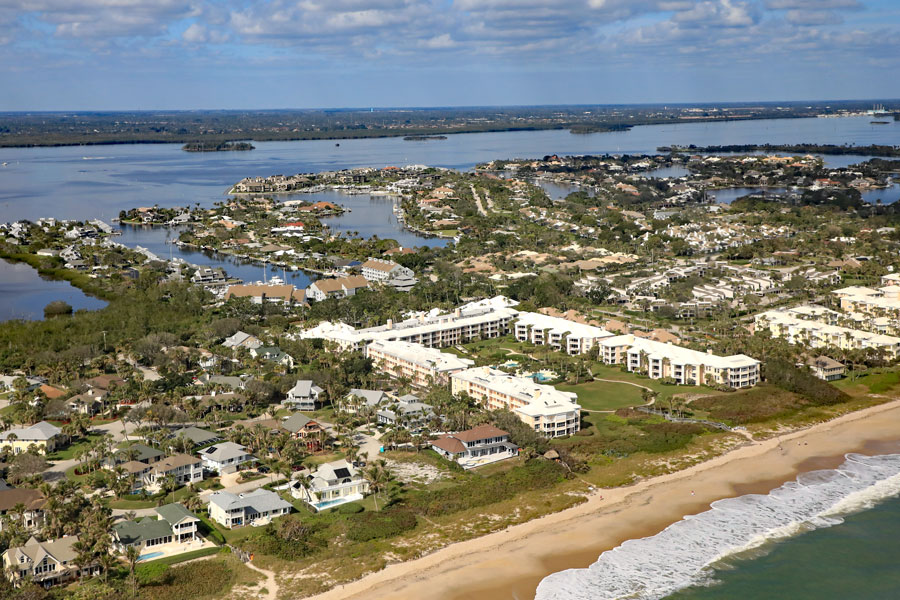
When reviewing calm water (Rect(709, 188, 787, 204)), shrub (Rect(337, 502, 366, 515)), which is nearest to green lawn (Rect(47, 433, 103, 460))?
shrub (Rect(337, 502, 366, 515))

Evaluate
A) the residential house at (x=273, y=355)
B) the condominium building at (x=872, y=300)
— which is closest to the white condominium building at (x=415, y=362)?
the residential house at (x=273, y=355)

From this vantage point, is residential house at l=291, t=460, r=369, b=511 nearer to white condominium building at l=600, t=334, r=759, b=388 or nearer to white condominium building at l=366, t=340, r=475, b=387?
white condominium building at l=366, t=340, r=475, b=387

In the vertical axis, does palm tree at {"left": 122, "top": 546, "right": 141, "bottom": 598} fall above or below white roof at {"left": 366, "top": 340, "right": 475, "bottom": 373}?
below

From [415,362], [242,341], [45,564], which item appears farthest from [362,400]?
[45,564]

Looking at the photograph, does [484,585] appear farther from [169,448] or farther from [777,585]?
[169,448]

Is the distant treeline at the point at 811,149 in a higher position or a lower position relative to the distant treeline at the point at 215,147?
lower

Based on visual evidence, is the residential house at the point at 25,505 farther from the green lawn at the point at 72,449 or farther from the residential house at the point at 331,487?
the residential house at the point at 331,487

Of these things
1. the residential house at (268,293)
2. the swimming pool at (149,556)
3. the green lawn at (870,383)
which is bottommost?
the green lawn at (870,383)
